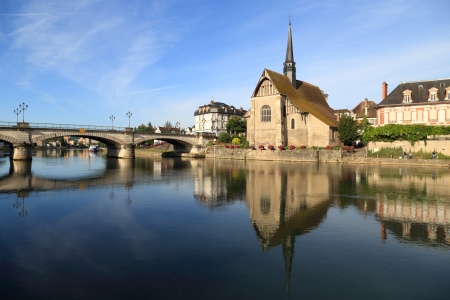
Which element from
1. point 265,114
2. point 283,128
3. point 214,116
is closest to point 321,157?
point 283,128

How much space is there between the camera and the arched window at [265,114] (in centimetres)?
6462

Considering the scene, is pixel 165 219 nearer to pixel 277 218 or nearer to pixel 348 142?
pixel 277 218

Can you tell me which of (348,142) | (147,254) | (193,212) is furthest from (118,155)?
(147,254)

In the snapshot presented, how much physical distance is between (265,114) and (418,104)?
85.7ft

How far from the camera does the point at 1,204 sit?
17.5 metres

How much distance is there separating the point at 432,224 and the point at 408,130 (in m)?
40.0

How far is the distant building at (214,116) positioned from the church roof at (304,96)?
38.5 m

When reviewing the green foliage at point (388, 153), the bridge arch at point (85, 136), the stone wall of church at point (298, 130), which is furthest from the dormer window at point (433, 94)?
the bridge arch at point (85, 136)

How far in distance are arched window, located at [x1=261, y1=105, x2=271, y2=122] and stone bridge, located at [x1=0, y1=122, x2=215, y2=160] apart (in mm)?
19738

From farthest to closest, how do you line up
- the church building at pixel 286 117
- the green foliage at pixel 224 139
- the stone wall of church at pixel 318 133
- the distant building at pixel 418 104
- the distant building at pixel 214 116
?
the distant building at pixel 214 116 < the green foliage at pixel 224 139 < the church building at pixel 286 117 < the stone wall of church at pixel 318 133 < the distant building at pixel 418 104

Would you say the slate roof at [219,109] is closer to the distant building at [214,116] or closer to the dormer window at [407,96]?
the distant building at [214,116]

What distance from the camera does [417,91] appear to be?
2080 inches

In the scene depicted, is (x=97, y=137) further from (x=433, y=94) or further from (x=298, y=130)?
(x=433, y=94)

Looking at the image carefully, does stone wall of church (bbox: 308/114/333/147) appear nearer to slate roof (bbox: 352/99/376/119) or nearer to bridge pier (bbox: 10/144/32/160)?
slate roof (bbox: 352/99/376/119)
